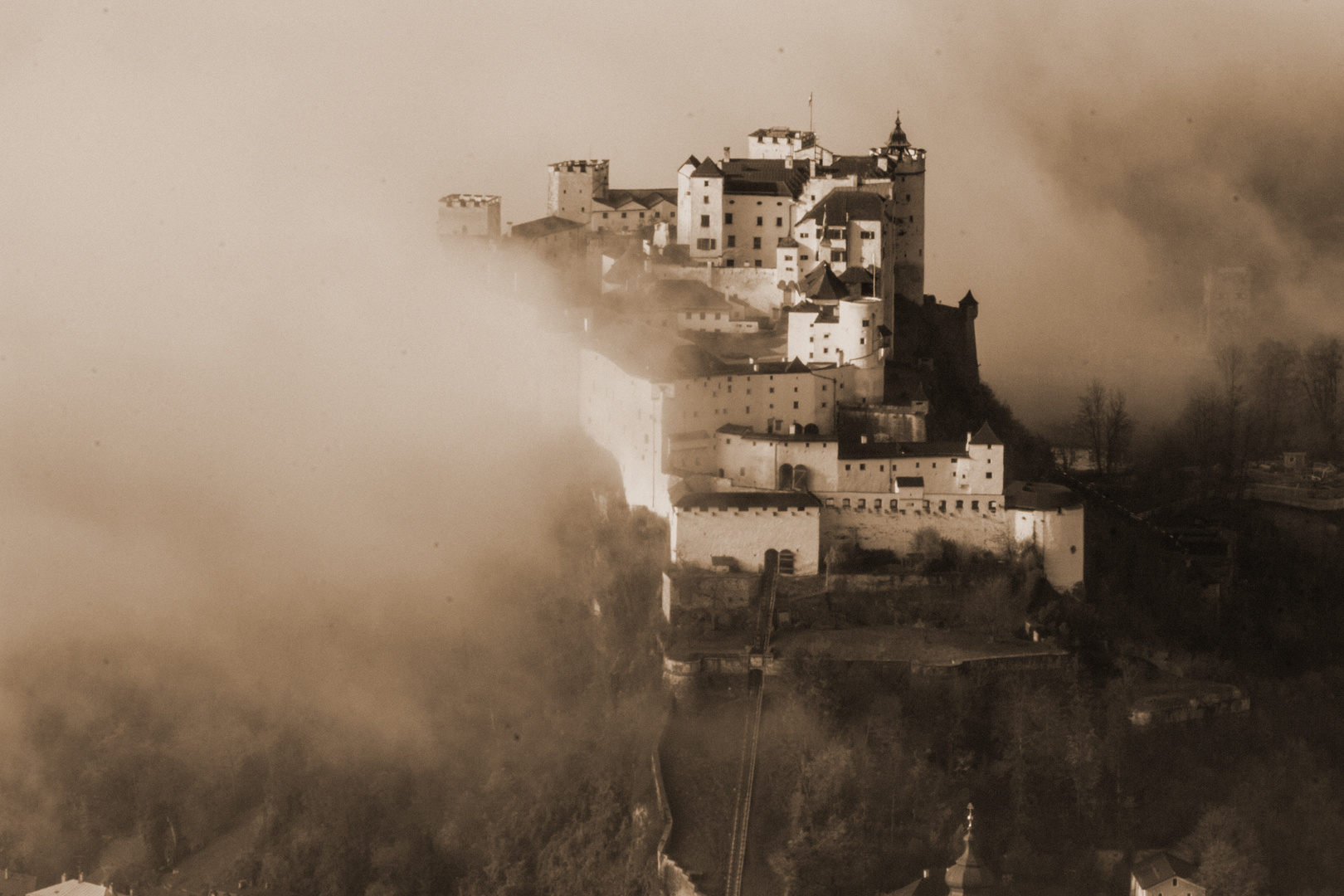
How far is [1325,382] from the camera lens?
5444 centimetres

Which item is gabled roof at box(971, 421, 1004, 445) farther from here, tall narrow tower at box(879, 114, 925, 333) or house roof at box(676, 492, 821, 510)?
tall narrow tower at box(879, 114, 925, 333)

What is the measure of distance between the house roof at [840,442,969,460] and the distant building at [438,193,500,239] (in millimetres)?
17197

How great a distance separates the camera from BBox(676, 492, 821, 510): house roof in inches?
1563

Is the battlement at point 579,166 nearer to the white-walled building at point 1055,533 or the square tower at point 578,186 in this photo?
the square tower at point 578,186

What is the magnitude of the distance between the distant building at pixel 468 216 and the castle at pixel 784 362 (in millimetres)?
1122

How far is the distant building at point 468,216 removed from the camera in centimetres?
5462

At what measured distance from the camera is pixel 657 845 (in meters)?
35.6

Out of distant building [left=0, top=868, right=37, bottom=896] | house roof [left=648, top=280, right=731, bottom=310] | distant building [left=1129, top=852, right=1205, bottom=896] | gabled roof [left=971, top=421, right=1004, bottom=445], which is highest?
house roof [left=648, top=280, right=731, bottom=310]

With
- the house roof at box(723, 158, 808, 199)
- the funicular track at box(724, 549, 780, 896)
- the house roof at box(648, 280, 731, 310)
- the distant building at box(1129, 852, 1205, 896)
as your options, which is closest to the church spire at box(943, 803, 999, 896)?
the distant building at box(1129, 852, 1205, 896)

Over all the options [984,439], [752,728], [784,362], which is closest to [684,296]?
[784,362]

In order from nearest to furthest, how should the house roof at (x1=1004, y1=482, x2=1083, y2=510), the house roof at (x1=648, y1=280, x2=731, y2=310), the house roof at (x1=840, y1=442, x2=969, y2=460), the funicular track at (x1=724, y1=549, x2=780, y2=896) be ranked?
the funicular track at (x1=724, y1=549, x2=780, y2=896) < the house roof at (x1=1004, y1=482, x2=1083, y2=510) < the house roof at (x1=840, y1=442, x2=969, y2=460) < the house roof at (x1=648, y1=280, x2=731, y2=310)

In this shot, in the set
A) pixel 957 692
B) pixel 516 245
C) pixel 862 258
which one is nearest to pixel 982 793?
pixel 957 692

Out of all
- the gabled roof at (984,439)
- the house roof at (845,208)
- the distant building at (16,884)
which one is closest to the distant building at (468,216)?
the house roof at (845,208)

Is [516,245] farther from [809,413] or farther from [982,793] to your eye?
[982,793]
